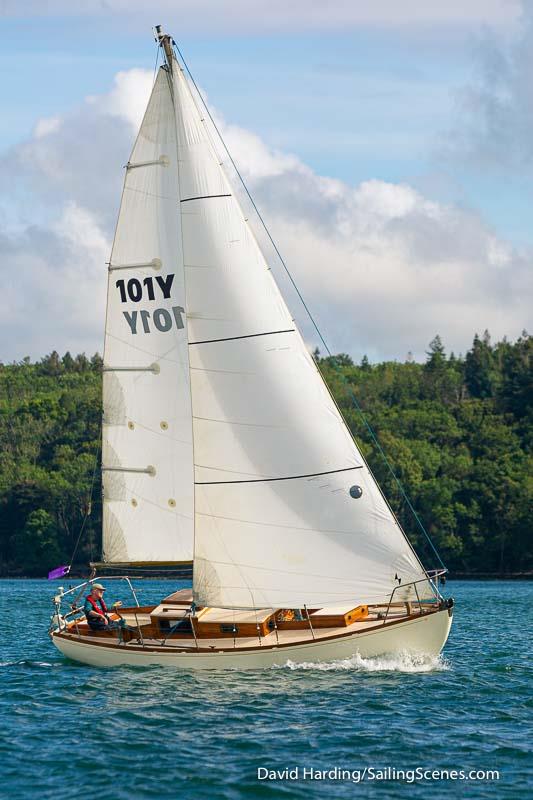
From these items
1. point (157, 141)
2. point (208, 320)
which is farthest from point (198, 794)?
point (157, 141)

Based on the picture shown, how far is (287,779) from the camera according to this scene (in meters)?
20.9

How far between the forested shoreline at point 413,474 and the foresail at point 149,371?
7507 cm

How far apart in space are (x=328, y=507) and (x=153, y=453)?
17.9 feet

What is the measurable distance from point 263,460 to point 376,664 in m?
5.66

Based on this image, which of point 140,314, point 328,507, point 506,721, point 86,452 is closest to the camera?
point 506,721

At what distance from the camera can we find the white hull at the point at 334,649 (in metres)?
29.6

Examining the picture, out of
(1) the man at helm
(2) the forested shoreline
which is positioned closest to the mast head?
(1) the man at helm

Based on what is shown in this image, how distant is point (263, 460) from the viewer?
30.4 meters

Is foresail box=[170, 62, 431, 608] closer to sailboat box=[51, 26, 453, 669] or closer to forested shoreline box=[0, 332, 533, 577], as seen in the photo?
sailboat box=[51, 26, 453, 669]

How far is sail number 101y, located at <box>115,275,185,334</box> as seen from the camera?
32.2m

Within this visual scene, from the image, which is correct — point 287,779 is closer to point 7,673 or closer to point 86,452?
point 7,673

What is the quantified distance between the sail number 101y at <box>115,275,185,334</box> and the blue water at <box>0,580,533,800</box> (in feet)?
28.8

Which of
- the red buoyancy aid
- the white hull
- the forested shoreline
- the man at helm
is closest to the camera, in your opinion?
the white hull

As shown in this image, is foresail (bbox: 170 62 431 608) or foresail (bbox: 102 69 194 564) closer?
foresail (bbox: 170 62 431 608)
